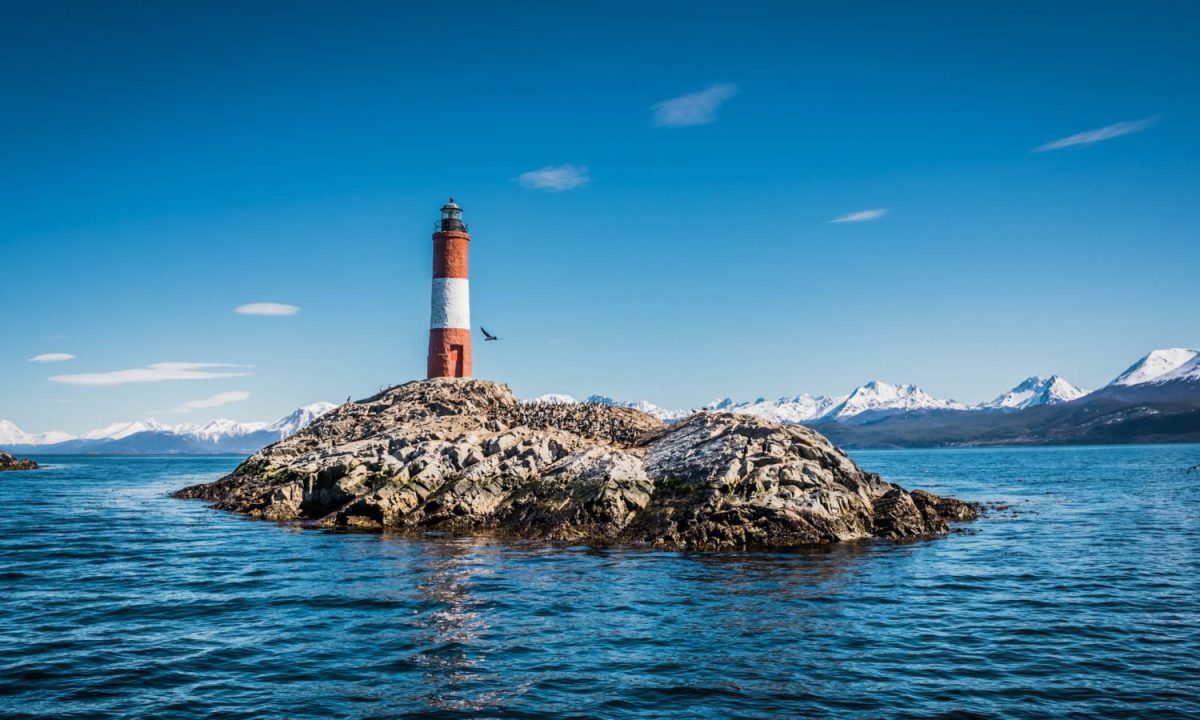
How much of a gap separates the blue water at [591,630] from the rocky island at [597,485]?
9.11ft

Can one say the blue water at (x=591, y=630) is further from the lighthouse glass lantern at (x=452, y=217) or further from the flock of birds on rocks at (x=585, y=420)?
the lighthouse glass lantern at (x=452, y=217)

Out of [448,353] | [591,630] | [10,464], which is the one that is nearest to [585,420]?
[448,353]

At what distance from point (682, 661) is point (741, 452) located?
879 inches

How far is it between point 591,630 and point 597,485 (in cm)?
1853

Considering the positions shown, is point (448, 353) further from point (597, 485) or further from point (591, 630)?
point (591, 630)

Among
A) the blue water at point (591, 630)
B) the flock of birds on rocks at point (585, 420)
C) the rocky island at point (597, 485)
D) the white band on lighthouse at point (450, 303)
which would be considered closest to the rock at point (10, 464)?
the rocky island at point (597, 485)

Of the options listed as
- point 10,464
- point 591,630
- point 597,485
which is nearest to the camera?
point 591,630

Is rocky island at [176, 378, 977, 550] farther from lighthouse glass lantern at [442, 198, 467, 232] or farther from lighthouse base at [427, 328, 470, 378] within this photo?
lighthouse glass lantern at [442, 198, 467, 232]

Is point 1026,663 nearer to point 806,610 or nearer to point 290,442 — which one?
point 806,610

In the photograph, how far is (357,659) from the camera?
18094 mm

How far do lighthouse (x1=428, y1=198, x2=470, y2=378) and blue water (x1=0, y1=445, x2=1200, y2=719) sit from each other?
29.8 metres

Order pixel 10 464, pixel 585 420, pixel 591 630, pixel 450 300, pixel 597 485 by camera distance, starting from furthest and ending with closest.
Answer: pixel 10 464
pixel 450 300
pixel 585 420
pixel 597 485
pixel 591 630

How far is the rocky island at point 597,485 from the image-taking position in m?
35.4

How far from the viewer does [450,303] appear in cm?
6469
